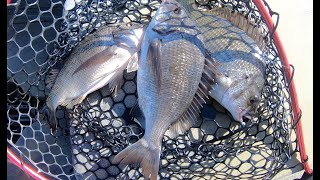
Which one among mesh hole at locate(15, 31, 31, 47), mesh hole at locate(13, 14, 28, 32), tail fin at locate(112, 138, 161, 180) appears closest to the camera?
tail fin at locate(112, 138, 161, 180)

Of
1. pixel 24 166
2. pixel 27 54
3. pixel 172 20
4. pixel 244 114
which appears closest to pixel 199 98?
pixel 244 114

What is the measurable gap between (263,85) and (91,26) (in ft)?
2.92

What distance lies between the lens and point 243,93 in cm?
200

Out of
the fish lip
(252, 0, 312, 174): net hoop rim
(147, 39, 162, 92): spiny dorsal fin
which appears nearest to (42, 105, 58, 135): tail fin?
(147, 39, 162, 92): spiny dorsal fin

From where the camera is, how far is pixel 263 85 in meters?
2.03

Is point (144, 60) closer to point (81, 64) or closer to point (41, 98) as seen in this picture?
point (81, 64)

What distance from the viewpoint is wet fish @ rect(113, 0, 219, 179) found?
1.80 m

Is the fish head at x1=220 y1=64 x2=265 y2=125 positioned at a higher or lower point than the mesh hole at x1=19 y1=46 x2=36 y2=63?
higher

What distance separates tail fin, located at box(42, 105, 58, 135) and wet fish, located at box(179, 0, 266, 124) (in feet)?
2.47

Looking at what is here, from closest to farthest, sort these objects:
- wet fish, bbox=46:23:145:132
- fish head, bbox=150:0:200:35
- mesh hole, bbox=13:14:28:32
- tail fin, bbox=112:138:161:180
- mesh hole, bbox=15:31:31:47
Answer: tail fin, bbox=112:138:161:180 < fish head, bbox=150:0:200:35 < wet fish, bbox=46:23:145:132 < mesh hole, bbox=15:31:31:47 < mesh hole, bbox=13:14:28:32

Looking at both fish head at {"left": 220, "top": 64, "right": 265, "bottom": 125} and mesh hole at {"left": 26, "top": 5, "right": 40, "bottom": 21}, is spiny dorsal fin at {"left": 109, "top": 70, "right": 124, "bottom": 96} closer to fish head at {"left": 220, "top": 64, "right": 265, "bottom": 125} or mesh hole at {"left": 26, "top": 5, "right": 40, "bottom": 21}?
fish head at {"left": 220, "top": 64, "right": 265, "bottom": 125}

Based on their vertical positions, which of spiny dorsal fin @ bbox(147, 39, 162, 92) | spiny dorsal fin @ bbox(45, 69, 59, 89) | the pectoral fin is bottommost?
spiny dorsal fin @ bbox(45, 69, 59, 89)

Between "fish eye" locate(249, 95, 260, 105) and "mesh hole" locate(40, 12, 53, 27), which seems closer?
"fish eye" locate(249, 95, 260, 105)

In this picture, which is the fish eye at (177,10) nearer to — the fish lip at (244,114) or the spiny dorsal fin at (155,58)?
A: the spiny dorsal fin at (155,58)
